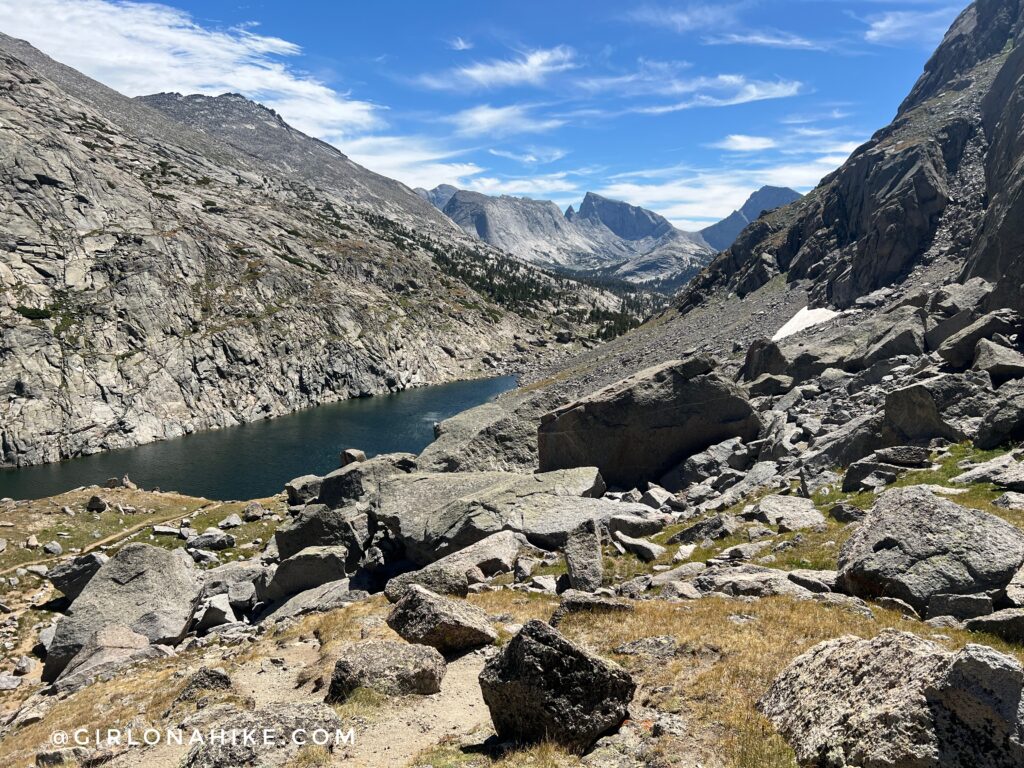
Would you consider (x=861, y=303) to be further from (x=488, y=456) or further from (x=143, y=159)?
(x=143, y=159)

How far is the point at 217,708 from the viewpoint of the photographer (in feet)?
45.4

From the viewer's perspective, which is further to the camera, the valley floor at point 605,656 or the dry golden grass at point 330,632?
the dry golden grass at point 330,632

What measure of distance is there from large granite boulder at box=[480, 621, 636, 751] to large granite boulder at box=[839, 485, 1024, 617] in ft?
25.5

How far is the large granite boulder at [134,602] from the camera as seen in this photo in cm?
2645

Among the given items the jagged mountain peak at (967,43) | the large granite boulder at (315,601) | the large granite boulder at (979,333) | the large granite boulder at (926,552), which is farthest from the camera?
the jagged mountain peak at (967,43)

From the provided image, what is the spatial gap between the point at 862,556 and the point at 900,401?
44.8ft

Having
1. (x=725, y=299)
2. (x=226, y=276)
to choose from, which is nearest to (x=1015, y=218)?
(x=725, y=299)

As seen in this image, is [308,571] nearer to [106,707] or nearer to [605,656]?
[106,707]

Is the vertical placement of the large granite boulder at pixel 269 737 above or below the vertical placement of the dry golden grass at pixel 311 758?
above

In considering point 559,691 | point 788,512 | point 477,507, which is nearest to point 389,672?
point 559,691

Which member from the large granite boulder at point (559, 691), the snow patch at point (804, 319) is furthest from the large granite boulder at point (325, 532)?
the snow patch at point (804, 319)

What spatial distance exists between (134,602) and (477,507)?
17573 mm

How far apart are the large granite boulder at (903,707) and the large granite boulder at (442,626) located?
26.7ft

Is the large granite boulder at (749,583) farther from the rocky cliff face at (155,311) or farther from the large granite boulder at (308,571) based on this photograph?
the rocky cliff face at (155,311)
